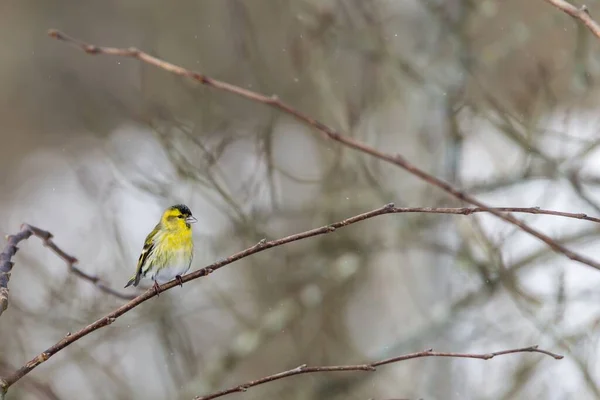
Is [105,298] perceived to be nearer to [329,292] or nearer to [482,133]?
[329,292]

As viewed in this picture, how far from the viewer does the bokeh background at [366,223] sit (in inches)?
101

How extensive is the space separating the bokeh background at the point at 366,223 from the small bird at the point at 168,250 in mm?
555

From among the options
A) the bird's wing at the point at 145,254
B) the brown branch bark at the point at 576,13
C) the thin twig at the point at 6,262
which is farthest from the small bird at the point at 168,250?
the brown branch bark at the point at 576,13

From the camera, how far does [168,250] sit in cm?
145

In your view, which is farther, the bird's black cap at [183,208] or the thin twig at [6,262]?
the bird's black cap at [183,208]

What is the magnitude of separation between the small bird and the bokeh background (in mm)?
555

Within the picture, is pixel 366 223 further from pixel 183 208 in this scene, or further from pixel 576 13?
pixel 576 13

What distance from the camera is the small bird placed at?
1.42m

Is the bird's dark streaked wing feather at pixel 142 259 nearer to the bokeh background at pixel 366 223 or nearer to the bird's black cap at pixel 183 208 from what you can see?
the bird's black cap at pixel 183 208

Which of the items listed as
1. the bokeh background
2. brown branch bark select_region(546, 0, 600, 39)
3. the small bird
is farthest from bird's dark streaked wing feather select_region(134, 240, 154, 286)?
brown branch bark select_region(546, 0, 600, 39)

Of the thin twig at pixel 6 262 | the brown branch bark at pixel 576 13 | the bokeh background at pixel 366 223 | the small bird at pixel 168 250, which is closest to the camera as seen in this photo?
the brown branch bark at pixel 576 13

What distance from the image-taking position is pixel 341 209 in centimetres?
331

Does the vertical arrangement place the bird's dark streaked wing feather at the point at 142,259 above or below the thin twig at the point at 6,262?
above

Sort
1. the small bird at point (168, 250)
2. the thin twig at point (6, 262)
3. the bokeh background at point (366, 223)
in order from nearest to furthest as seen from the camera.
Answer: the thin twig at point (6, 262), the small bird at point (168, 250), the bokeh background at point (366, 223)
